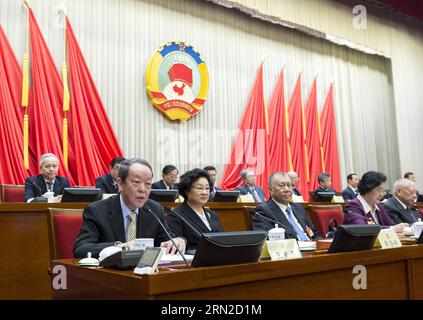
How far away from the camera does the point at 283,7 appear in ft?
21.6

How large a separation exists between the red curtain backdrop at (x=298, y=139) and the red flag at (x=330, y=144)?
0.57 metres

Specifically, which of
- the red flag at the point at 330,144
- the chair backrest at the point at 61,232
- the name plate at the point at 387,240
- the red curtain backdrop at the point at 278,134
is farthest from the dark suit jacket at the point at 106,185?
the red flag at the point at 330,144

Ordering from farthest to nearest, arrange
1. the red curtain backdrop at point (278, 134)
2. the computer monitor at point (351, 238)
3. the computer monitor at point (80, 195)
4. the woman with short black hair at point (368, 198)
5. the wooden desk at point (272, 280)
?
the red curtain backdrop at point (278, 134) < the computer monitor at point (80, 195) < the woman with short black hair at point (368, 198) < the computer monitor at point (351, 238) < the wooden desk at point (272, 280)

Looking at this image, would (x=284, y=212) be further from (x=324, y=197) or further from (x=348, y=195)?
(x=348, y=195)

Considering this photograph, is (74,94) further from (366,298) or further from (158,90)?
(366,298)

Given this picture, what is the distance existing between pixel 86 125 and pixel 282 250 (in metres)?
4.09

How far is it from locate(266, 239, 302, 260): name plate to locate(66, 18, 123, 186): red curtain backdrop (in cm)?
385

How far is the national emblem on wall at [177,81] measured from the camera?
5.90 m

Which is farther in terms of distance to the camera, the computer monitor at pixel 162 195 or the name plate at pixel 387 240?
the computer monitor at pixel 162 195

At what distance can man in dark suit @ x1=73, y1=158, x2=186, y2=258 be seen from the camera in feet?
6.07

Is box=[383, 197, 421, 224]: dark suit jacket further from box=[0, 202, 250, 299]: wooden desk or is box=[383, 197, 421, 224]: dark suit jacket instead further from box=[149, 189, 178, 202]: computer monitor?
box=[149, 189, 178, 202]: computer monitor

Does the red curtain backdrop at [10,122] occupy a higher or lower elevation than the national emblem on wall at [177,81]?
lower

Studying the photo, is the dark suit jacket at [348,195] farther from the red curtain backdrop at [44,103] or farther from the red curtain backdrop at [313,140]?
the red curtain backdrop at [44,103]

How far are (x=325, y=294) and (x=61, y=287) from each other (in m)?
0.85
